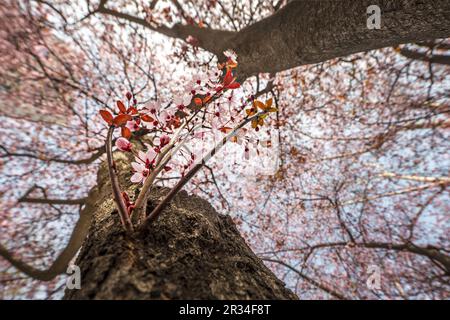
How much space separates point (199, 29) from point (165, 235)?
3999 millimetres

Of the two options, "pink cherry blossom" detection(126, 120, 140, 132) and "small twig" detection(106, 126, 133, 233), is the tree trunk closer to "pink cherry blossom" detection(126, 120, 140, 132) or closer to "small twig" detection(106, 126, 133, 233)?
"small twig" detection(106, 126, 133, 233)

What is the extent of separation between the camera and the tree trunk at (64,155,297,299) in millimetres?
710

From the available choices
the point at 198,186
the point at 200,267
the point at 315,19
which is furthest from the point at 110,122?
the point at 198,186

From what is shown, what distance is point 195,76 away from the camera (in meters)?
1.36

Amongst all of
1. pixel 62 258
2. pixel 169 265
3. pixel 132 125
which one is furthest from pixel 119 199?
pixel 62 258

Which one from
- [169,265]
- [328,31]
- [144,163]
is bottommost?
[169,265]

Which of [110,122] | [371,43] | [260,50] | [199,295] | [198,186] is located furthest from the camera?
[198,186]

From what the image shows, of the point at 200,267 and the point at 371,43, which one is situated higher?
the point at 371,43

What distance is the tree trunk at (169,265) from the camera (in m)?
0.71

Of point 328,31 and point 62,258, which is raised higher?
point 328,31

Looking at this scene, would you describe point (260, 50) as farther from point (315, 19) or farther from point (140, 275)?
point (140, 275)

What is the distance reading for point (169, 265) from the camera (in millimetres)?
804

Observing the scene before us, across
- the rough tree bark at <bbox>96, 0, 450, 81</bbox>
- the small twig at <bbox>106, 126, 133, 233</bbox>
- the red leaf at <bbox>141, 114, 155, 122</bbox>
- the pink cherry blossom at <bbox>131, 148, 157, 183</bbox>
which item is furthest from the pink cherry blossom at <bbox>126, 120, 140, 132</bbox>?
the rough tree bark at <bbox>96, 0, 450, 81</bbox>

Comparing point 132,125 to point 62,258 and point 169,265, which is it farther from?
point 62,258
